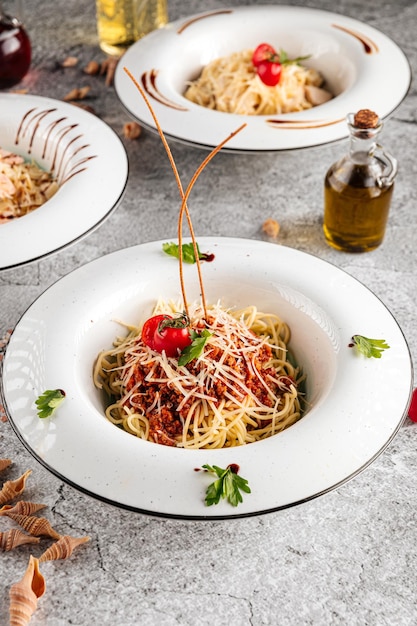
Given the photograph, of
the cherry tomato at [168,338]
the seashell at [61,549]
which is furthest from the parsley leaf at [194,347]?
the seashell at [61,549]

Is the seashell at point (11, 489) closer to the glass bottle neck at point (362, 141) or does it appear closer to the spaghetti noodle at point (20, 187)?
the spaghetti noodle at point (20, 187)

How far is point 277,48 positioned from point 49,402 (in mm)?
1688

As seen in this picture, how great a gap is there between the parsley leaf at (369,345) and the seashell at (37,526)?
610mm

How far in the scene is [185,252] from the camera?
1644 millimetres

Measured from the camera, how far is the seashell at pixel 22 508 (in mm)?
1387

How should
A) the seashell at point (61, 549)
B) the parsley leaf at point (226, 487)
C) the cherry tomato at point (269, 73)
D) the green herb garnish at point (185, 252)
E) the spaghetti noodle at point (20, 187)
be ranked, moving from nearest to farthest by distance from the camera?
1. the parsley leaf at point (226, 487)
2. the seashell at point (61, 549)
3. the green herb garnish at point (185, 252)
4. the spaghetti noodle at point (20, 187)
5. the cherry tomato at point (269, 73)

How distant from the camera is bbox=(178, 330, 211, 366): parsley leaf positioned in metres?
1.41

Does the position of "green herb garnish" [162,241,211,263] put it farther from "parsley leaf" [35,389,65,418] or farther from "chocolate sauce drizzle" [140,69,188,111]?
"chocolate sauce drizzle" [140,69,188,111]

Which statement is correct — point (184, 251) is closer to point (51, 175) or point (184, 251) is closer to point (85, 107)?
point (51, 175)

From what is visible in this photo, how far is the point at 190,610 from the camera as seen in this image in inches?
49.4

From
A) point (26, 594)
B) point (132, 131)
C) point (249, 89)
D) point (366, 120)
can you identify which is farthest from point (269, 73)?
point (26, 594)

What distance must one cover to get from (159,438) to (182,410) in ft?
0.21

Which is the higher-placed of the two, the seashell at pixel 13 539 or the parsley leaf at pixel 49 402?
the parsley leaf at pixel 49 402

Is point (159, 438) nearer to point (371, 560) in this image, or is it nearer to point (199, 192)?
point (371, 560)
